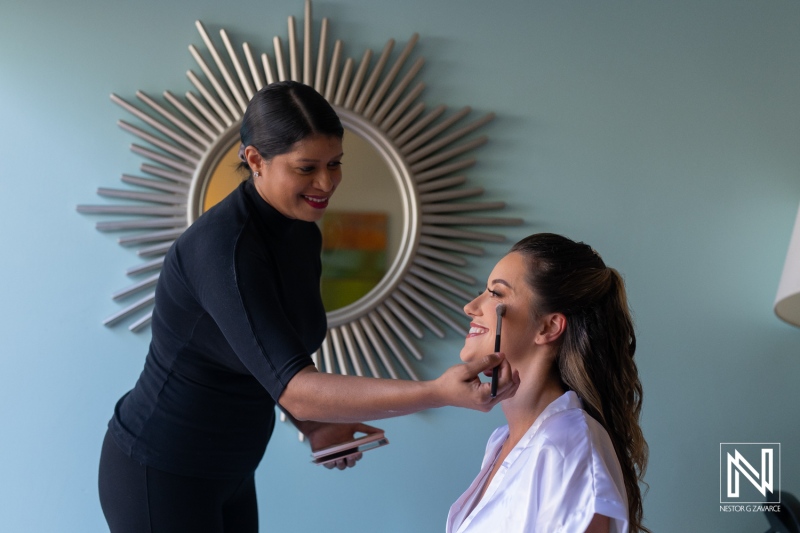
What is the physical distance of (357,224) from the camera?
2.18 metres

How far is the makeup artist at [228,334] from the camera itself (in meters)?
1.27

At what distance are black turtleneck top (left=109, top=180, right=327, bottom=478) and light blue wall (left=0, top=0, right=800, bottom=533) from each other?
0.72 m

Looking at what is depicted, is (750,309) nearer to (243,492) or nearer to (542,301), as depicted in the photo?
(542,301)

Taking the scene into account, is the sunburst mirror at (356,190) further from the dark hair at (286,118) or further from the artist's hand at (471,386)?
the artist's hand at (471,386)

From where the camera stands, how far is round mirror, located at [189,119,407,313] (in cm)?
217

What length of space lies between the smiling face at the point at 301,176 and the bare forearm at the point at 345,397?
0.36 meters

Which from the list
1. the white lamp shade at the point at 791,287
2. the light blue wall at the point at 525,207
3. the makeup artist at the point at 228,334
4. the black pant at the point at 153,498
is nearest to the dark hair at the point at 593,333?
the makeup artist at the point at 228,334

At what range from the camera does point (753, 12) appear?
7.38 feet

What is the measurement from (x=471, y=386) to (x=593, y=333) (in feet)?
1.49

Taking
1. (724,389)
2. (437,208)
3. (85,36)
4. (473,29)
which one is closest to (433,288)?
(437,208)

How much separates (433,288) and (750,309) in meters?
0.95

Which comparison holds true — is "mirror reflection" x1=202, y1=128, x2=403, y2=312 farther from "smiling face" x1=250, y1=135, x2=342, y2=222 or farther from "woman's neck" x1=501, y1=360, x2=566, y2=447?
"woman's neck" x1=501, y1=360, x2=566, y2=447
